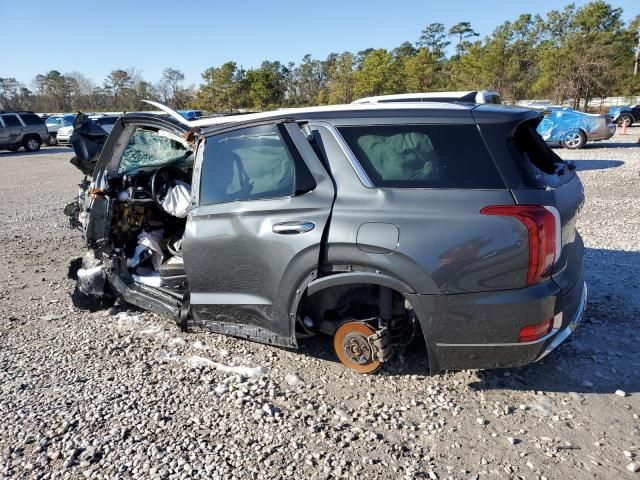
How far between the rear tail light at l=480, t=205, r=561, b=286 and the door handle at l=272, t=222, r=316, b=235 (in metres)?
1.02

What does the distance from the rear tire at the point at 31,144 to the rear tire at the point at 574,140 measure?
24512 mm

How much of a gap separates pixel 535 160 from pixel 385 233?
3.55 ft

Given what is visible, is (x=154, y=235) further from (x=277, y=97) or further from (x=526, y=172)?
(x=277, y=97)

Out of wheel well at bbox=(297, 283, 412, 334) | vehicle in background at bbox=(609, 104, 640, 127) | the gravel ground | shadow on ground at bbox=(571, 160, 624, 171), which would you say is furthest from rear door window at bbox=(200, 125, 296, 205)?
vehicle in background at bbox=(609, 104, 640, 127)

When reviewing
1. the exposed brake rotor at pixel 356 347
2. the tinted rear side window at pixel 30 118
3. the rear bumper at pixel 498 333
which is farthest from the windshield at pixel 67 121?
the rear bumper at pixel 498 333

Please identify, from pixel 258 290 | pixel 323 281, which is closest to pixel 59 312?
pixel 258 290

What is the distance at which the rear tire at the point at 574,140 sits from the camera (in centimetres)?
1614

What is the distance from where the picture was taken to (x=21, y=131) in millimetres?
23812

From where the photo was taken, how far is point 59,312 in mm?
4535

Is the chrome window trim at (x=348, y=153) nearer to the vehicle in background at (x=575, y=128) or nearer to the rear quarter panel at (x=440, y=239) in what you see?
the rear quarter panel at (x=440, y=239)

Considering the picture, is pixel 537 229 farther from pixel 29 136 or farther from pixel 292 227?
pixel 29 136

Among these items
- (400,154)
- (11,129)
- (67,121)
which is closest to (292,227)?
(400,154)

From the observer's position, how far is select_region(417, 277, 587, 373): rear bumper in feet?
8.57

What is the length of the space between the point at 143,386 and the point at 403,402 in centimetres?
171
